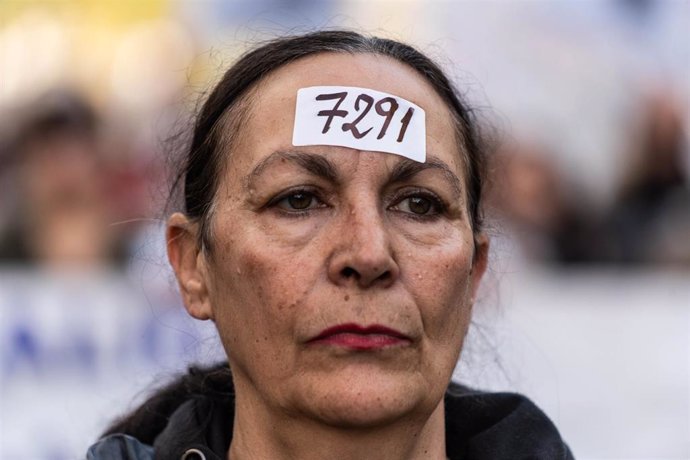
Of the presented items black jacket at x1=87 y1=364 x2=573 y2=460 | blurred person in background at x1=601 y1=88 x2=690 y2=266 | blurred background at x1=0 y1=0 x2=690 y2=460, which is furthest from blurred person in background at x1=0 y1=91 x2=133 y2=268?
black jacket at x1=87 y1=364 x2=573 y2=460

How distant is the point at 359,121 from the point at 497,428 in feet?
2.47

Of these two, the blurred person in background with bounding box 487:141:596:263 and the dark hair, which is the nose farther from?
→ the blurred person in background with bounding box 487:141:596:263

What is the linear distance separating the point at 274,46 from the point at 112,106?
414cm

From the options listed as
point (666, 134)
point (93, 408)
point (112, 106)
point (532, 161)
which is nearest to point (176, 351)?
point (93, 408)

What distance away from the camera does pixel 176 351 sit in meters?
5.68

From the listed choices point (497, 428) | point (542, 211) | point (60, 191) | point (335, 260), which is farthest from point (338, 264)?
point (542, 211)

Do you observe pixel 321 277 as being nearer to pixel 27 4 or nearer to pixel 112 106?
pixel 112 106

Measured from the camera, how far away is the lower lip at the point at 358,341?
2229 mm

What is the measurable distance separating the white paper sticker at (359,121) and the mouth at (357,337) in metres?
0.37

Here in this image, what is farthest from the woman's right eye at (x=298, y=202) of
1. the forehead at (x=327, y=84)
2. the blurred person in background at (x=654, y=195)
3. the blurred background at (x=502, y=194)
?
the blurred person in background at (x=654, y=195)

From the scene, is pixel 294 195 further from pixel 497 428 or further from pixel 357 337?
pixel 497 428

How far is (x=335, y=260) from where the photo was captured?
2.26 meters

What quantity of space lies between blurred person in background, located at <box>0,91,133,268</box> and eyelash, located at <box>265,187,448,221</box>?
3761mm

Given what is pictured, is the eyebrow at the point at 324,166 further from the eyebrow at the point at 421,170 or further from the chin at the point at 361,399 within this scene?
the chin at the point at 361,399
